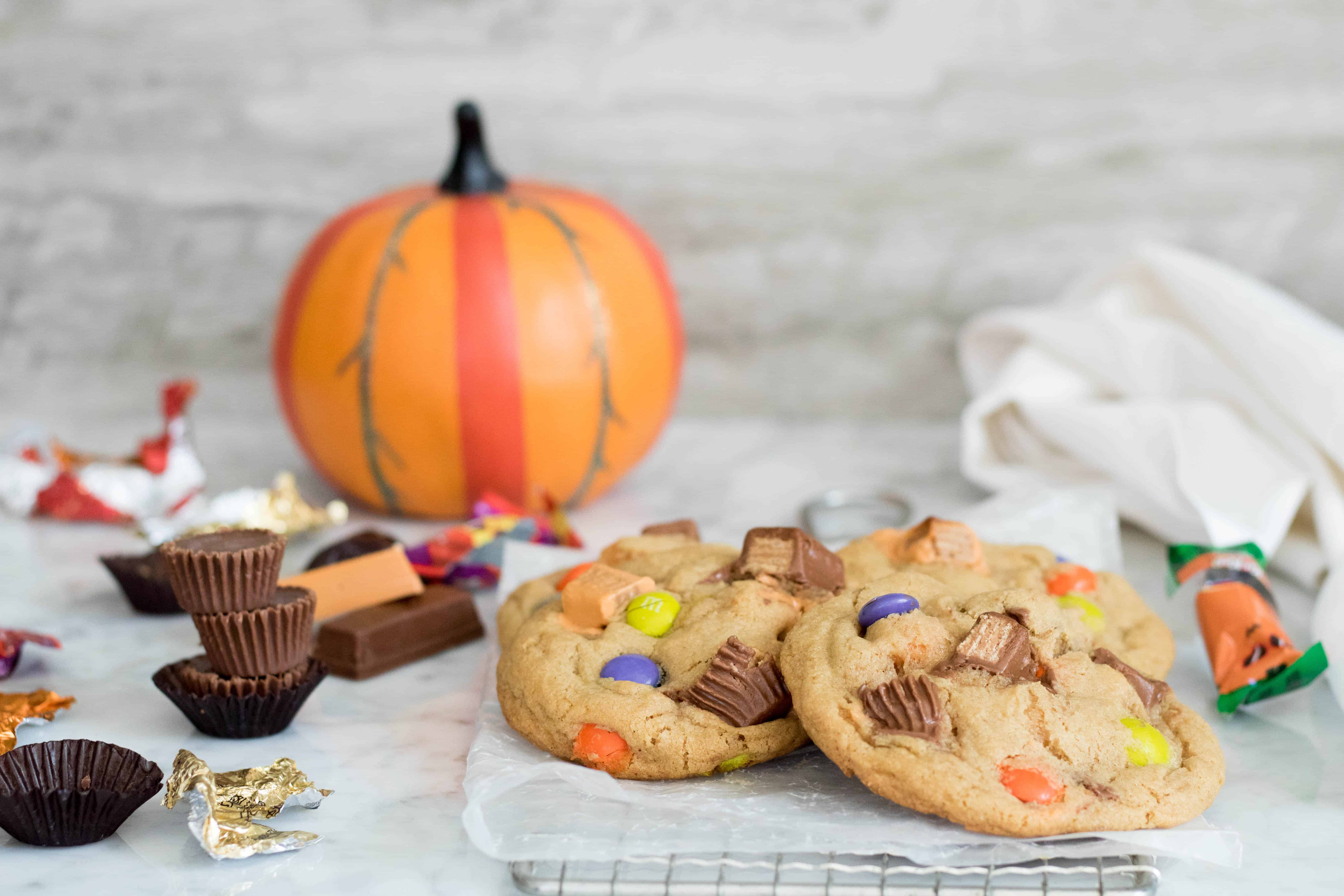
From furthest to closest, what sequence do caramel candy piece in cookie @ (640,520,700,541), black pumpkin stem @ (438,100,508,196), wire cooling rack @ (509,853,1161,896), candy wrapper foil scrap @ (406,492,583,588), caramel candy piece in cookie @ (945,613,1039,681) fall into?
1. black pumpkin stem @ (438,100,508,196)
2. candy wrapper foil scrap @ (406,492,583,588)
3. caramel candy piece in cookie @ (640,520,700,541)
4. caramel candy piece in cookie @ (945,613,1039,681)
5. wire cooling rack @ (509,853,1161,896)

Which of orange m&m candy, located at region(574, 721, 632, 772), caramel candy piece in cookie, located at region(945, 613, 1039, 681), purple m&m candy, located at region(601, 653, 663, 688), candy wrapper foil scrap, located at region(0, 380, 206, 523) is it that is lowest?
candy wrapper foil scrap, located at region(0, 380, 206, 523)

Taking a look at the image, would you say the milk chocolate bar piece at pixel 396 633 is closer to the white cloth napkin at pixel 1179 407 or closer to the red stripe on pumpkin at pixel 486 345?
the red stripe on pumpkin at pixel 486 345

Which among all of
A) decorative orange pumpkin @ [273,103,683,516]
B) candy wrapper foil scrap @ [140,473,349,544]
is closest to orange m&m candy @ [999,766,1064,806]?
decorative orange pumpkin @ [273,103,683,516]

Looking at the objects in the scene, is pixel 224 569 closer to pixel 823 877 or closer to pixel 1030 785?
pixel 823 877

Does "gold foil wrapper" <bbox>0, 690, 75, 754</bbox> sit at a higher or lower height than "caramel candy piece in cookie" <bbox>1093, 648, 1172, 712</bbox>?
lower

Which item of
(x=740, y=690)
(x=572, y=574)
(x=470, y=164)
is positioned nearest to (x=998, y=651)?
(x=740, y=690)

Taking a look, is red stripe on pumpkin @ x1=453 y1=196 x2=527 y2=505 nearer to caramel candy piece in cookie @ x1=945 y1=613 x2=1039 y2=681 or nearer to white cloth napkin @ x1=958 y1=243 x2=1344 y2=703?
white cloth napkin @ x1=958 y1=243 x2=1344 y2=703

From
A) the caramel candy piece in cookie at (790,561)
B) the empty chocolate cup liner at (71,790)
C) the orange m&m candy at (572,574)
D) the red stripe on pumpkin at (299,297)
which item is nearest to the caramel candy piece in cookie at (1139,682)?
the caramel candy piece in cookie at (790,561)

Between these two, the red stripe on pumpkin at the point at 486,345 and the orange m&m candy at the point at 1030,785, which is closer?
the orange m&m candy at the point at 1030,785
